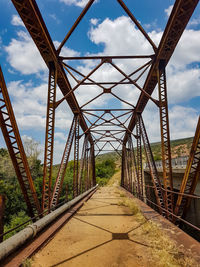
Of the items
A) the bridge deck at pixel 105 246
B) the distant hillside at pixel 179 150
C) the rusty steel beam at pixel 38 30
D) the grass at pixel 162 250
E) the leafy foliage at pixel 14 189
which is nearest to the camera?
the grass at pixel 162 250

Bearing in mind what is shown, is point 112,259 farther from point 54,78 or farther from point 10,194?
point 10,194

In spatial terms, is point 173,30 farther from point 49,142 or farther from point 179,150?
point 179,150

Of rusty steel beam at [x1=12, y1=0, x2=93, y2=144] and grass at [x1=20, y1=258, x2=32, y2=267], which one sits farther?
rusty steel beam at [x1=12, y1=0, x2=93, y2=144]

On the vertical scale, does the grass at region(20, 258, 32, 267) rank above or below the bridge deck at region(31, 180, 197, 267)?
above

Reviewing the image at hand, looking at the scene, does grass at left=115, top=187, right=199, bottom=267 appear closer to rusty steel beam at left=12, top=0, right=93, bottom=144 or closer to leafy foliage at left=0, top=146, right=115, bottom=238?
rusty steel beam at left=12, top=0, right=93, bottom=144

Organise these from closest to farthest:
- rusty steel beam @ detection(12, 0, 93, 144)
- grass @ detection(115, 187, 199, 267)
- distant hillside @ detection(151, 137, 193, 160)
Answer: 1. grass @ detection(115, 187, 199, 267)
2. rusty steel beam @ detection(12, 0, 93, 144)
3. distant hillside @ detection(151, 137, 193, 160)

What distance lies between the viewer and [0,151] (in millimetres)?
37500

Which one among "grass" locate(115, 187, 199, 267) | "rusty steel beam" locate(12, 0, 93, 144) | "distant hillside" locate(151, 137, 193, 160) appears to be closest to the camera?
"grass" locate(115, 187, 199, 267)

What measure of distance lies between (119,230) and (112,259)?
6.13ft

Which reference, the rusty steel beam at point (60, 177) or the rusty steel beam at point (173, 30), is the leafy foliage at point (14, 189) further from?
the rusty steel beam at point (173, 30)

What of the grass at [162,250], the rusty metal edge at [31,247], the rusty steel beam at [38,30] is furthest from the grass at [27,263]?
the rusty steel beam at [38,30]

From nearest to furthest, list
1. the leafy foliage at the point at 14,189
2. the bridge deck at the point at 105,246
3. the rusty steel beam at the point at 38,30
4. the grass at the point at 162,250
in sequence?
the grass at the point at 162,250 < the bridge deck at the point at 105,246 < the rusty steel beam at the point at 38,30 < the leafy foliage at the point at 14,189

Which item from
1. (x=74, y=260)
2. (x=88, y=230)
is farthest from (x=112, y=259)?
(x=88, y=230)

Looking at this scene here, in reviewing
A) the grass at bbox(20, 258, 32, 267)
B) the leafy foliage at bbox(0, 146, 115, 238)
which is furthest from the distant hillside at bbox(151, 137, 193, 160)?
the grass at bbox(20, 258, 32, 267)
